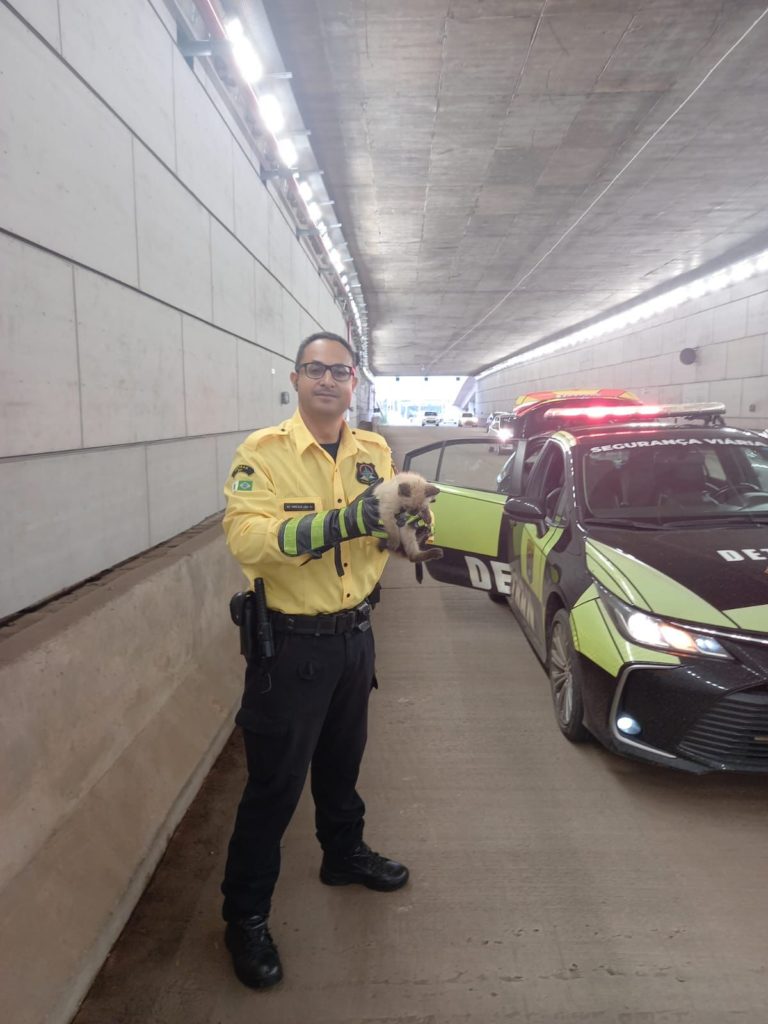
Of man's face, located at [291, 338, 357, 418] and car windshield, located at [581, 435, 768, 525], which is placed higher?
man's face, located at [291, 338, 357, 418]

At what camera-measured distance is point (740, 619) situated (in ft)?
9.44

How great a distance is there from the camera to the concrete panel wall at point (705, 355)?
53.3 feet

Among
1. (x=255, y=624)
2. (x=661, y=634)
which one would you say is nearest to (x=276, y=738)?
(x=255, y=624)

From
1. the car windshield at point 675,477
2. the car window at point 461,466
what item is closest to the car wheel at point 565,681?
the car windshield at point 675,477

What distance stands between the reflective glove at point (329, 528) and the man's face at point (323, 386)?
0.46 m

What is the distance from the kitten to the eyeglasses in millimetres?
462

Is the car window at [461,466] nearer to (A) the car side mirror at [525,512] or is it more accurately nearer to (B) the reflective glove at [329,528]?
(A) the car side mirror at [525,512]

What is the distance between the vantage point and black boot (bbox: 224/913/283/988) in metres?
2.04

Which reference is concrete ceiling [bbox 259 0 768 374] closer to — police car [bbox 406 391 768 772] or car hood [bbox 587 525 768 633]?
police car [bbox 406 391 768 772]

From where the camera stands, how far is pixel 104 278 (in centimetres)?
352

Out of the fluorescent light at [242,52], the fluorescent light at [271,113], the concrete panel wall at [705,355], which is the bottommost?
the concrete panel wall at [705,355]

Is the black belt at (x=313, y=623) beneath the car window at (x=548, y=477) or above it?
beneath

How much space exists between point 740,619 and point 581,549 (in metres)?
0.97

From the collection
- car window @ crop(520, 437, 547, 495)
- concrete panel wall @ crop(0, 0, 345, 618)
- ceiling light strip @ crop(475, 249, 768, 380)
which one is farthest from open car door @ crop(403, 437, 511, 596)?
ceiling light strip @ crop(475, 249, 768, 380)
